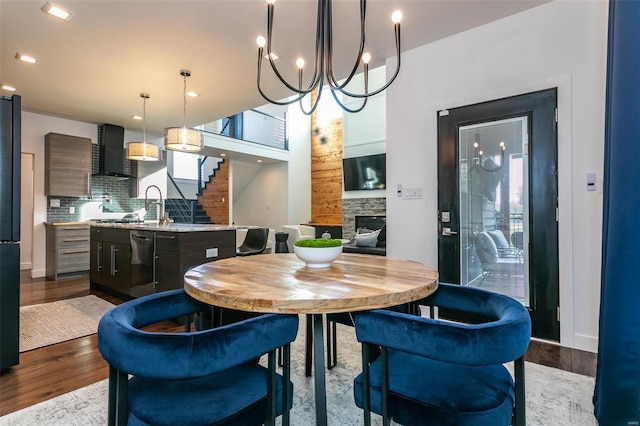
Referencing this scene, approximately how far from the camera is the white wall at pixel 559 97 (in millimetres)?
2379

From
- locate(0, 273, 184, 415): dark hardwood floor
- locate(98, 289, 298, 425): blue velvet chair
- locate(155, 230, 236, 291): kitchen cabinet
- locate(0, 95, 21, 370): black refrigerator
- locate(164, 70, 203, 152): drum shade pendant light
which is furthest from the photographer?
locate(164, 70, 203, 152): drum shade pendant light

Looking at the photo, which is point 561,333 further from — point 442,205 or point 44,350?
point 44,350

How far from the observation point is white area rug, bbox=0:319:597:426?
5.30 ft

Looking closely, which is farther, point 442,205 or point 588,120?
point 442,205

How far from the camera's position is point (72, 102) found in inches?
194

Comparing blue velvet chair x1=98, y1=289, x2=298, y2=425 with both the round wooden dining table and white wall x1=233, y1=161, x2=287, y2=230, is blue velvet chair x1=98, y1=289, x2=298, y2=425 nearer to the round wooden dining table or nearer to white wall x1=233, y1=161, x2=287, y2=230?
the round wooden dining table

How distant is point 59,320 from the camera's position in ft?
10.6

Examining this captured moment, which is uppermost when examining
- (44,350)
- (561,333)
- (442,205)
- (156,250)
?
(442,205)

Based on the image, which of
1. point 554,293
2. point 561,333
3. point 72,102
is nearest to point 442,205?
point 554,293

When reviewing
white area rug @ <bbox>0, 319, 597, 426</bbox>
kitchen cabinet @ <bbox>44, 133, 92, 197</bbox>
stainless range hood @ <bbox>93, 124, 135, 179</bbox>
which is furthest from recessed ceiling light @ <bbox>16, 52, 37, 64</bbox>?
white area rug @ <bbox>0, 319, 597, 426</bbox>

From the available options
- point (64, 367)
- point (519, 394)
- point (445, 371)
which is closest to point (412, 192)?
point (445, 371)

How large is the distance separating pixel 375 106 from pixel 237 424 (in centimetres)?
738

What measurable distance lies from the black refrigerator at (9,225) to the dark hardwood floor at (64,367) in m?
0.17

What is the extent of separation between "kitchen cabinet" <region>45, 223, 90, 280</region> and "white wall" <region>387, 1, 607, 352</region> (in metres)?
5.38
